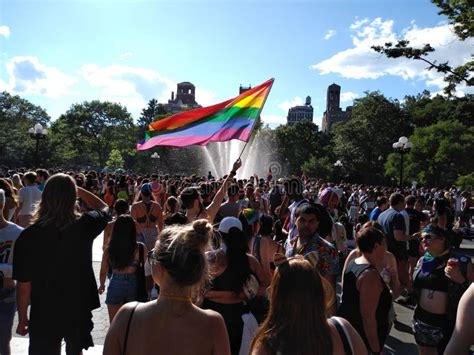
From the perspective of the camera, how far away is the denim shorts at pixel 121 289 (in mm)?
4238

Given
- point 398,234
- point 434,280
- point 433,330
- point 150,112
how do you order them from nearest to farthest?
point 433,330
point 434,280
point 398,234
point 150,112

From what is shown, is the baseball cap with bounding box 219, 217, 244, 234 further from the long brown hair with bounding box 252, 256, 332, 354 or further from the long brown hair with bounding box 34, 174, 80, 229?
the long brown hair with bounding box 252, 256, 332, 354

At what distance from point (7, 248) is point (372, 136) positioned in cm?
5566

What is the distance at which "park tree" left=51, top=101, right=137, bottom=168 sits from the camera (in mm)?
77000

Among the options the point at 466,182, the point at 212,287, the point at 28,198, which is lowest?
the point at 212,287

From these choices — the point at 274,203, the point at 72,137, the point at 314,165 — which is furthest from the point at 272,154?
the point at 274,203

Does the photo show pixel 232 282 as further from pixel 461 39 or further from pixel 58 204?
pixel 461 39

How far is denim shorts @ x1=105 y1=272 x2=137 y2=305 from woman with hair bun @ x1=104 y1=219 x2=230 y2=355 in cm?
230

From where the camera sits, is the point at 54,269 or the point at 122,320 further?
the point at 54,269

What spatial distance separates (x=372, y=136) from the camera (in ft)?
182

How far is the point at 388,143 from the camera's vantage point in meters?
54.8

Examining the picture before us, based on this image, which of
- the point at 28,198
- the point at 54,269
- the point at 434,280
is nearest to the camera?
the point at 54,269

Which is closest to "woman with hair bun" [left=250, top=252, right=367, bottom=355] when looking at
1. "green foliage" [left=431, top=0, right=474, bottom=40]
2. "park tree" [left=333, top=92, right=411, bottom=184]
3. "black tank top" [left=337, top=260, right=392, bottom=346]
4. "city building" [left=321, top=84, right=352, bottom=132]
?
"black tank top" [left=337, top=260, right=392, bottom=346]

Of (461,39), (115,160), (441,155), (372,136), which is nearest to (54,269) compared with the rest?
(461,39)
